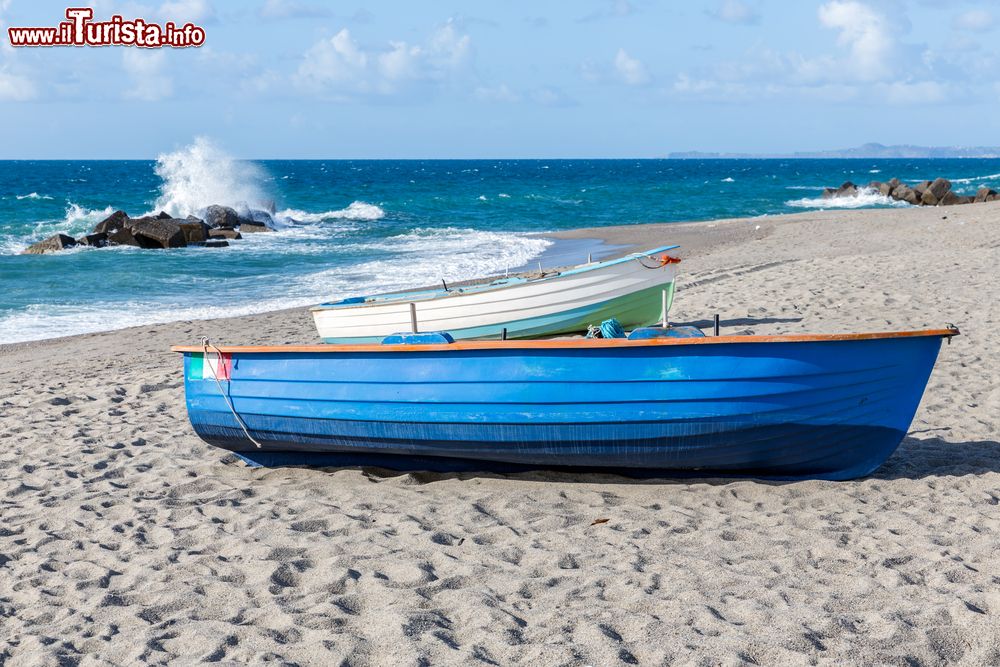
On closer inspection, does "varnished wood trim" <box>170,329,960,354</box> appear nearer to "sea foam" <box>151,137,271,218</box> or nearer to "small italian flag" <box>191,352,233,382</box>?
"small italian flag" <box>191,352,233,382</box>

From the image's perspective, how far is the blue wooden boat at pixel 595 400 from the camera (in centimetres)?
550

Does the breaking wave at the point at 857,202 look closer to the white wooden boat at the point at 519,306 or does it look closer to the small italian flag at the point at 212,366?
the white wooden boat at the point at 519,306

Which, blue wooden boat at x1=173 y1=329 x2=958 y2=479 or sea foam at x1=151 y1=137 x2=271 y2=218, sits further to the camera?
sea foam at x1=151 y1=137 x2=271 y2=218

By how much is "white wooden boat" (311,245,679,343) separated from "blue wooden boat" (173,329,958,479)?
13.4ft

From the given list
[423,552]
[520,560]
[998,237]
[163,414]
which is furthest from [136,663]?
[998,237]

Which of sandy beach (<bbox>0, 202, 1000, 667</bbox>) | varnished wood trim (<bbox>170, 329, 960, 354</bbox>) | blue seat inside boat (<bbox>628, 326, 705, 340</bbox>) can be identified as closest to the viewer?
sandy beach (<bbox>0, 202, 1000, 667</bbox>)

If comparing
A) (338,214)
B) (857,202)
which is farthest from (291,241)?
(857,202)

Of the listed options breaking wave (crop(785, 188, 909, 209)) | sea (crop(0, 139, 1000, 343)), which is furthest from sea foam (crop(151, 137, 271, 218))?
breaking wave (crop(785, 188, 909, 209))

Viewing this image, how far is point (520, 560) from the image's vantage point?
4.89 meters

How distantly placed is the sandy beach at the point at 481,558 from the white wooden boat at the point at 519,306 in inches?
114

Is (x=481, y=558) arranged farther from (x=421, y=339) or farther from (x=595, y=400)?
(x=421, y=339)

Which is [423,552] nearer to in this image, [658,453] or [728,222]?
[658,453]

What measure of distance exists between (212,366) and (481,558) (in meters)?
2.60

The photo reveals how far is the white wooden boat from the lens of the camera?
10555 mm
